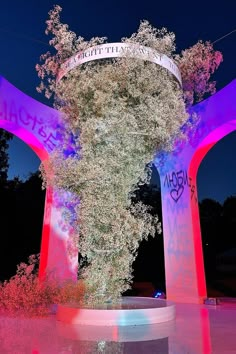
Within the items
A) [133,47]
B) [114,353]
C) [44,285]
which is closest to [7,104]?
[133,47]

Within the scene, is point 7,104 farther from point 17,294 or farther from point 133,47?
point 17,294

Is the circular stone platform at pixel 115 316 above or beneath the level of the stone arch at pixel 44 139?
beneath

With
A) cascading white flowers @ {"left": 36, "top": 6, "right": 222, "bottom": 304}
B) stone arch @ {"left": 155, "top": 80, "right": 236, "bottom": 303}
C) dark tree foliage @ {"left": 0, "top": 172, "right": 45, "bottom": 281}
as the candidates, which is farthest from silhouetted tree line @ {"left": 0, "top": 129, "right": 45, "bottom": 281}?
cascading white flowers @ {"left": 36, "top": 6, "right": 222, "bottom": 304}

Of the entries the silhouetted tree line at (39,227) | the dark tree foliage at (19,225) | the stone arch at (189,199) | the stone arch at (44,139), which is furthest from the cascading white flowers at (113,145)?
the dark tree foliage at (19,225)

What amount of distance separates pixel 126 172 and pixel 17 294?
3.18m

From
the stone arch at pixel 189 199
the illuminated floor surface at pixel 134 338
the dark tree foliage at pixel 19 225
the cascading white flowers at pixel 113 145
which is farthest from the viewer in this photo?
the dark tree foliage at pixel 19 225

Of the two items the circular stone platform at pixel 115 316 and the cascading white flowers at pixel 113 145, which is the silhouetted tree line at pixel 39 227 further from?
the circular stone platform at pixel 115 316

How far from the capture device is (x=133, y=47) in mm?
6754

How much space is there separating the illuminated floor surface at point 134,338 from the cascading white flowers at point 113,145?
1.34m

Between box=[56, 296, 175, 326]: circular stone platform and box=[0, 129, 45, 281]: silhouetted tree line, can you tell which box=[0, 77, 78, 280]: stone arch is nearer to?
box=[56, 296, 175, 326]: circular stone platform

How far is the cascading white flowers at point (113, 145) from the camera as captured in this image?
252 inches

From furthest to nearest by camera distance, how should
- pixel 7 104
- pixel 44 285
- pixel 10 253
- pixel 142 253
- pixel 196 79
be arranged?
pixel 142 253 < pixel 10 253 < pixel 7 104 < pixel 196 79 < pixel 44 285

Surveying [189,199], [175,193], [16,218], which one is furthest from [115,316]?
[16,218]

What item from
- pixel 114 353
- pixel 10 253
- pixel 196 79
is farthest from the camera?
pixel 10 253
